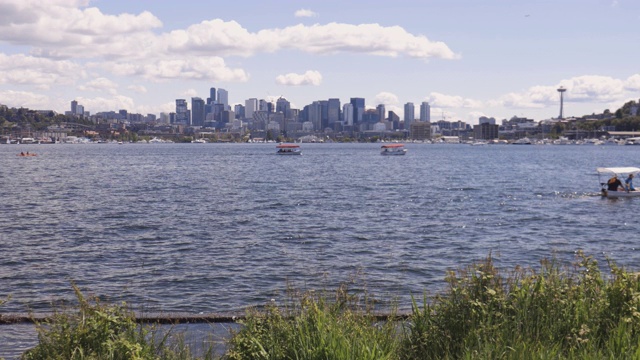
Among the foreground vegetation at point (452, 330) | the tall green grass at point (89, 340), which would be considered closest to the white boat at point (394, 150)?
the foreground vegetation at point (452, 330)

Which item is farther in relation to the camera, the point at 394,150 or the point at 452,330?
the point at 394,150

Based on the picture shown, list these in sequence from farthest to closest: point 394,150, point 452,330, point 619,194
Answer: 1. point 394,150
2. point 619,194
3. point 452,330

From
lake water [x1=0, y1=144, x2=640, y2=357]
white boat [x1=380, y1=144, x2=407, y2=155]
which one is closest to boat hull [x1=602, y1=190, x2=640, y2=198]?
lake water [x1=0, y1=144, x2=640, y2=357]

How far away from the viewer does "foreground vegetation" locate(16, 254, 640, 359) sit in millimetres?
9133

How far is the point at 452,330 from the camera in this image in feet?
33.8

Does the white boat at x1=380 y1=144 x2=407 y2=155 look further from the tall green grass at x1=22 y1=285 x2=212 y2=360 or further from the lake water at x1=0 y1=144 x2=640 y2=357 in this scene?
the tall green grass at x1=22 y1=285 x2=212 y2=360

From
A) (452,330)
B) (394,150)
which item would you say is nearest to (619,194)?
(452,330)

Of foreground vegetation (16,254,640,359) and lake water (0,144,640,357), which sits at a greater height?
foreground vegetation (16,254,640,359)

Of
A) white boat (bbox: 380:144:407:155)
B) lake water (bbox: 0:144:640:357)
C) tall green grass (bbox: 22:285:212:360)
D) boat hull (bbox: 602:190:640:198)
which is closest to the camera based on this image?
tall green grass (bbox: 22:285:212:360)

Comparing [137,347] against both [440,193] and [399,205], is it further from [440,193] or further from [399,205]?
[440,193]

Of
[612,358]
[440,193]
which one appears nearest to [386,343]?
[612,358]

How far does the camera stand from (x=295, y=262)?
25.5 m

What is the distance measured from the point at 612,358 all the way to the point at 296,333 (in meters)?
4.01

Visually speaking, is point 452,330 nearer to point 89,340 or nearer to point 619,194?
point 89,340
